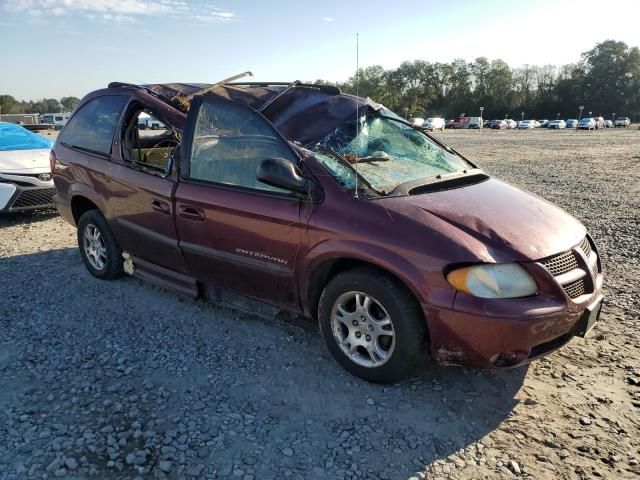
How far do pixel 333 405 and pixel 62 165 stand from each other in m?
4.05

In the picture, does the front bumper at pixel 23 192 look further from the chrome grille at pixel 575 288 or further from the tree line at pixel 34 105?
the tree line at pixel 34 105

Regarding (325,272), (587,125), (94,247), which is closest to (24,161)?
(94,247)

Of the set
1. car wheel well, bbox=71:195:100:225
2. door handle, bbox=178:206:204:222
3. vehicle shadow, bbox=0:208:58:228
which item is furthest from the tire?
vehicle shadow, bbox=0:208:58:228

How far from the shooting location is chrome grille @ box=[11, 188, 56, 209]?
758cm

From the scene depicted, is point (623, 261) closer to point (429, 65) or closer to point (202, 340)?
point (202, 340)

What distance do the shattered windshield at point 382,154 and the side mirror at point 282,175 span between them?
24 cm

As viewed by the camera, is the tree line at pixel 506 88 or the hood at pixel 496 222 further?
the tree line at pixel 506 88

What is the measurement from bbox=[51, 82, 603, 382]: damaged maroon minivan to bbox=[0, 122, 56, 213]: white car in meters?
3.35

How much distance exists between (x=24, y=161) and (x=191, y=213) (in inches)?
210

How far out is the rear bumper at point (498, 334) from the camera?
279cm

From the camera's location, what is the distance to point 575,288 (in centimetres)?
304

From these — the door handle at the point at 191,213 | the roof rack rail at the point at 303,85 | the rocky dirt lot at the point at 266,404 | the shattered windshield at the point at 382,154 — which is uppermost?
the roof rack rail at the point at 303,85

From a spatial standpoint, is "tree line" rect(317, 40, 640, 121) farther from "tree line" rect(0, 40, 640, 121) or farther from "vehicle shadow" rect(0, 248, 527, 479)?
"vehicle shadow" rect(0, 248, 527, 479)

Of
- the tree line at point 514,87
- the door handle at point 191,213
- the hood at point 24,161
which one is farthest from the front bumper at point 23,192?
the tree line at point 514,87
